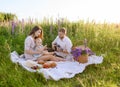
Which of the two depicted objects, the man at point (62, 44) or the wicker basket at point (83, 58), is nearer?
the wicker basket at point (83, 58)

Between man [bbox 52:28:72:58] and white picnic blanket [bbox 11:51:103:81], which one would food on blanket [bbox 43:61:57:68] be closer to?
white picnic blanket [bbox 11:51:103:81]

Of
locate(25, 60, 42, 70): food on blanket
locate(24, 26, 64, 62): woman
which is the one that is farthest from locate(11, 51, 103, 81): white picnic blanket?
locate(24, 26, 64, 62): woman

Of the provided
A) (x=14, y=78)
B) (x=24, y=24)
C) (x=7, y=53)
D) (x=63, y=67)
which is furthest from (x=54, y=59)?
(x=24, y=24)

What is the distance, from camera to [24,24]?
15.4 meters

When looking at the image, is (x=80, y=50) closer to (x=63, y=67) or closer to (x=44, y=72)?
(x=63, y=67)

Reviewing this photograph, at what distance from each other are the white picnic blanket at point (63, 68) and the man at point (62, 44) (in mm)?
643

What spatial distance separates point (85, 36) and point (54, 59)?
8.41 feet

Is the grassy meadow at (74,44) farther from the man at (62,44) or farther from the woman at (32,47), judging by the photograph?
the man at (62,44)

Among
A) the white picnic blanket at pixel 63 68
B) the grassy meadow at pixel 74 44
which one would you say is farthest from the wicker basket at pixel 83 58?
the grassy meadow at pixel 74 44

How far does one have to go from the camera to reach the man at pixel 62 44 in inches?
490

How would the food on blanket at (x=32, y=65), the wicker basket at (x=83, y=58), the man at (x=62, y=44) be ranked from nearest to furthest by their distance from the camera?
the food on blanket at (x=32, y=65), the wicker basket at (x=83, y=58), the man at (x=62, y=44)

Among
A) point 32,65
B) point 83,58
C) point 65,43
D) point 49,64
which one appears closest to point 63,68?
point 49,64

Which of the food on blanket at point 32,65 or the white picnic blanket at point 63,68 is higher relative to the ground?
the food on blanket at point 32,65

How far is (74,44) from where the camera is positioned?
1334 centimetres
